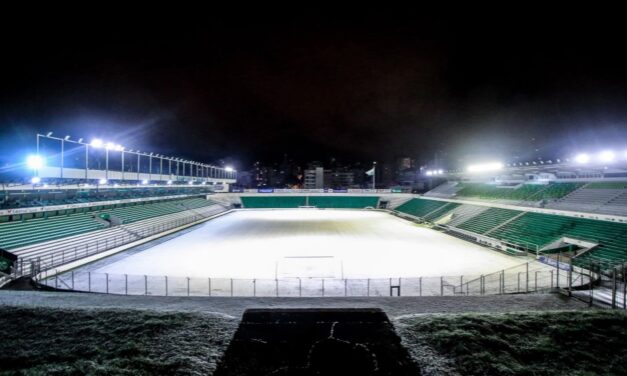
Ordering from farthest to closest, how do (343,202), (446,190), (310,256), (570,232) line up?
(343,202) → (446,190) → (570,232) → (310,256)

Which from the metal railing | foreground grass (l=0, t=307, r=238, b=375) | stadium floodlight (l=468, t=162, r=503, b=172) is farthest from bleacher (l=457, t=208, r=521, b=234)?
foreground grass (l=0, t=307, r=238, b=375)

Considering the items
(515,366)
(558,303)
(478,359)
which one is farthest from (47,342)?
(558,303)

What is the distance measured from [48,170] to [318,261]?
2240cm

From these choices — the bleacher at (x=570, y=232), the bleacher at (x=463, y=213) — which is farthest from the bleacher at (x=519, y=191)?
the bleacher at (x=570, y=232)

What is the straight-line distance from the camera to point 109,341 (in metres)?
7.51

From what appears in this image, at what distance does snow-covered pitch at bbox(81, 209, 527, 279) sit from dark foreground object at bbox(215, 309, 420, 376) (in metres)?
7.62

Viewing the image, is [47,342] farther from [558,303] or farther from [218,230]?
[218,230]

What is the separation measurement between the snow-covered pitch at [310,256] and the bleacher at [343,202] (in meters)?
28.9

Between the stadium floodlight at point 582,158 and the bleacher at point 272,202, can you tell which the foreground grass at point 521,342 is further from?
the bleacher at point 272,202

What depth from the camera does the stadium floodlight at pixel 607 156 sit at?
2844 centimetres

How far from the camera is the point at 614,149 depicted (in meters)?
28.2

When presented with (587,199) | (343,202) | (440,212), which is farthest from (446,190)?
(587,199)

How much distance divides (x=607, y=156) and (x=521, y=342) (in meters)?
31.3

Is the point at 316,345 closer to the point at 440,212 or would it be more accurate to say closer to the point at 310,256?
the point at 310,256
